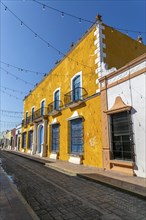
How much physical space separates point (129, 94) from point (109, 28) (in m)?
5.53

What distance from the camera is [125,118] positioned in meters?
8.03

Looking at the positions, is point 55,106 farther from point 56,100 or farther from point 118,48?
point 118,48

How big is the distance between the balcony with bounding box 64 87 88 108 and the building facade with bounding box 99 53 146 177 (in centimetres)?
202

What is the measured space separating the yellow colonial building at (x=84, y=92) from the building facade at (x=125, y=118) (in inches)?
31.2

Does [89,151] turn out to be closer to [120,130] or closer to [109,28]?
[120,130]

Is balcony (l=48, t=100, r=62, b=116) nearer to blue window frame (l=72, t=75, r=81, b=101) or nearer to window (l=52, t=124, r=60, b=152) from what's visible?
window (l=52, t=124, r=60, b=152)

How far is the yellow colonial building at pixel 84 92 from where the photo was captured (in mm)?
10250

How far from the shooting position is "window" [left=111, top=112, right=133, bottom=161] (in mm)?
7720

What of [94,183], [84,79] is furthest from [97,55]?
[94,183]

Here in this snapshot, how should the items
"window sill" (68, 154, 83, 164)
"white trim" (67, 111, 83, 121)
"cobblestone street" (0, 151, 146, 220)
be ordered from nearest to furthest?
"cobblestone street" (0, 151, 146, 220) < "window sill" (68, 154, 83, 164) < "white trim" (67, 111, 83, 121)

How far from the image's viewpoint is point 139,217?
3.54m

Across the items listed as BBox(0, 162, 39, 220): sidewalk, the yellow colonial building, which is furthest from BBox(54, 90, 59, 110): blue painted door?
BBox(0, 162, 39, 220): sidewalk

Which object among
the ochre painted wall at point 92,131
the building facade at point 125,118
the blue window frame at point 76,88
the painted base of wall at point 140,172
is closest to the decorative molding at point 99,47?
the building facade at point 125,118

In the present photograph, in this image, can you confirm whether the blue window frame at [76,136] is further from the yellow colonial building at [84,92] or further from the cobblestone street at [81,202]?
the cobblestone street at [81,202]
